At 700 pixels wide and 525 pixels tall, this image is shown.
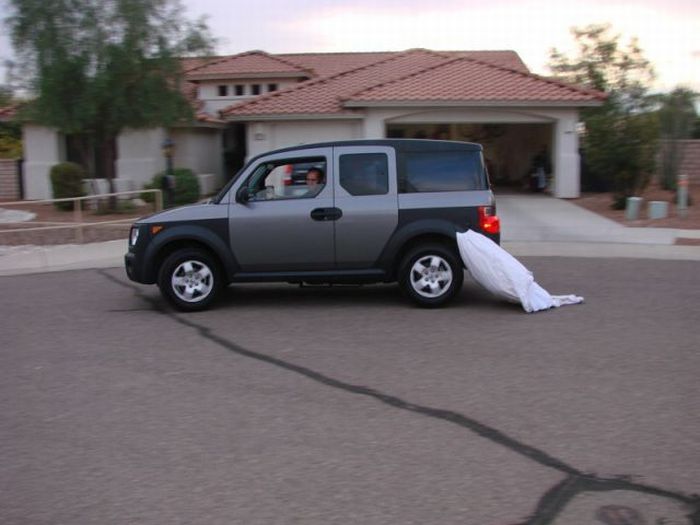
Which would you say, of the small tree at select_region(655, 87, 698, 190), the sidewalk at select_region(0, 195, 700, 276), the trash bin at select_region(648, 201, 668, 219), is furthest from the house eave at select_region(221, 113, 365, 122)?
the small tree at select_region(655, 87, 698, 190)

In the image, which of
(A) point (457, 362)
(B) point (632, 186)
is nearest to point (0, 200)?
(B) point (632, 186)

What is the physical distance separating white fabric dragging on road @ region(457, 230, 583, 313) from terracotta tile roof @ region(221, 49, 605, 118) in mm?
13863

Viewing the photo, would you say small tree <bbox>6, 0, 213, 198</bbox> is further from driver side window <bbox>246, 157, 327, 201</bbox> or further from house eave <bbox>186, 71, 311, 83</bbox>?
driver side window <bbox>246, 157, 327, 201</bbox>

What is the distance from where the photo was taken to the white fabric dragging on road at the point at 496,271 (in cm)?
932

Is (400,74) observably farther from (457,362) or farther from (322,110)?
(457,362)

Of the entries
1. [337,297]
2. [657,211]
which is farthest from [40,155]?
[657,211]

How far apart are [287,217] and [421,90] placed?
1473 cm

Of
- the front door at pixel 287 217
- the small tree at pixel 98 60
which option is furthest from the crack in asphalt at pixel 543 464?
the small tree at pixel 98 60

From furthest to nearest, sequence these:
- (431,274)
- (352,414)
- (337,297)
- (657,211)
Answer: (657,211)
(337,297)
(431,274)
(352,414)

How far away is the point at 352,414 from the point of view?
5.89 metres

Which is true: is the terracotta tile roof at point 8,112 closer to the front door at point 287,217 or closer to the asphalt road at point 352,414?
the asphalt road at point 352,414

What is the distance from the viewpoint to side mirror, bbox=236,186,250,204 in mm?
9586

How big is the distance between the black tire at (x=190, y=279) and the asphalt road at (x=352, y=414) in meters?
0.25

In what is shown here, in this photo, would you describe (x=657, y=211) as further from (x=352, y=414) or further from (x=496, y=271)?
(x=352, y=414)
